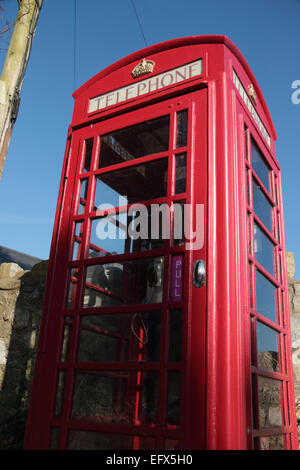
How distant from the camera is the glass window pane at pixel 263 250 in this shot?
2.34m

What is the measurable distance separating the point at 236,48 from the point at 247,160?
811 mm

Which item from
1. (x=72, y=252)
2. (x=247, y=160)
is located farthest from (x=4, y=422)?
(x=247, y=160)

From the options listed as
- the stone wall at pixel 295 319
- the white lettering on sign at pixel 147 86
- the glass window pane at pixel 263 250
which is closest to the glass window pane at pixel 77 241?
the white lettering on sign at pixel 147 86

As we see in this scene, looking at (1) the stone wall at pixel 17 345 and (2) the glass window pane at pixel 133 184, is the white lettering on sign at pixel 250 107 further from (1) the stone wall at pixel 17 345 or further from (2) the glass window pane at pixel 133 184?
(1) the stone wall at pixel 17 345

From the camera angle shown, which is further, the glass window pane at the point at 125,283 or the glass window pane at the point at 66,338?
the glass window pane at the point at 125,283

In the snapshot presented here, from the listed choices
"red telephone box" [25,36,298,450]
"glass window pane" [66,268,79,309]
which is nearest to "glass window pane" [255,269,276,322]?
"red telephone box" [25,36,298,450]

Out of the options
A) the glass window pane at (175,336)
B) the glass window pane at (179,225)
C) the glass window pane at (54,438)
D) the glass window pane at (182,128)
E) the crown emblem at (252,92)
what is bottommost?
the glass window pane at (54,438)

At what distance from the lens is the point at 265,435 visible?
199cm

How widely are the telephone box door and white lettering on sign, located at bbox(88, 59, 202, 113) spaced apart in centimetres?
15

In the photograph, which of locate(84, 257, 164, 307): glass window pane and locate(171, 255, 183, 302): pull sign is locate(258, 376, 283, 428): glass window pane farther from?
locate(84, 257, 164, 307): glass window pane

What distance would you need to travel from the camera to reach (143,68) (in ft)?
8.78

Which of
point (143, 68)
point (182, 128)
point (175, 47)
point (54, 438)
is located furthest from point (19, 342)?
point (175, 47)

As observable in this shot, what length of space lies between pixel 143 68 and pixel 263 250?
4.89ft

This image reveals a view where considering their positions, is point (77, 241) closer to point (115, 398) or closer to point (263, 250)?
point (115, 398)
